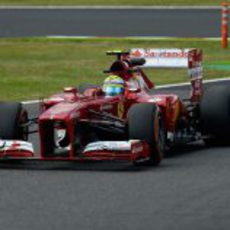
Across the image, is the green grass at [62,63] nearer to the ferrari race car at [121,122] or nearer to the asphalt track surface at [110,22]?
the asphalt track surface at [110,22]

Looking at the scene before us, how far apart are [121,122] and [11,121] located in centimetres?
113

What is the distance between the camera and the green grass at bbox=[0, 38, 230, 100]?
71.9 ft

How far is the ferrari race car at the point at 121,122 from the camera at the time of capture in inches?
499

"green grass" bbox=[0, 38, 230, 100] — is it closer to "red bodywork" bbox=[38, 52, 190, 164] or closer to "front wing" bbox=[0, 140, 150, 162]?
"red bodywork" bbox=[38, 52, 190, 164]

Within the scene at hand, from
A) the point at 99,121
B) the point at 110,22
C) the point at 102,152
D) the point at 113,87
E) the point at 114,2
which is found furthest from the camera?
the point at 114,2

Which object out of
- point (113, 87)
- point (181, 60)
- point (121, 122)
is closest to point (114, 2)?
point (181, 60)

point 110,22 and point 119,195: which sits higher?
point 110,22

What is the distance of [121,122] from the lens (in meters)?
13.3

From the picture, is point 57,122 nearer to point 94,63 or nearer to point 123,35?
point 94,63

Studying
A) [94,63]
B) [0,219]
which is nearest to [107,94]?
[0,219]

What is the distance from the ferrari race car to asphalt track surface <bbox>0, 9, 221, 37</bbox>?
1855 centimetres

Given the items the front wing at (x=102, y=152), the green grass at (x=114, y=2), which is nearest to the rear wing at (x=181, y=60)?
the front wing at (x=102, y=152)

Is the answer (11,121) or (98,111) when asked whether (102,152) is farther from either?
(11,121)

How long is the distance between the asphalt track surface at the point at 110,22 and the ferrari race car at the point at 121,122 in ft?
60.8
